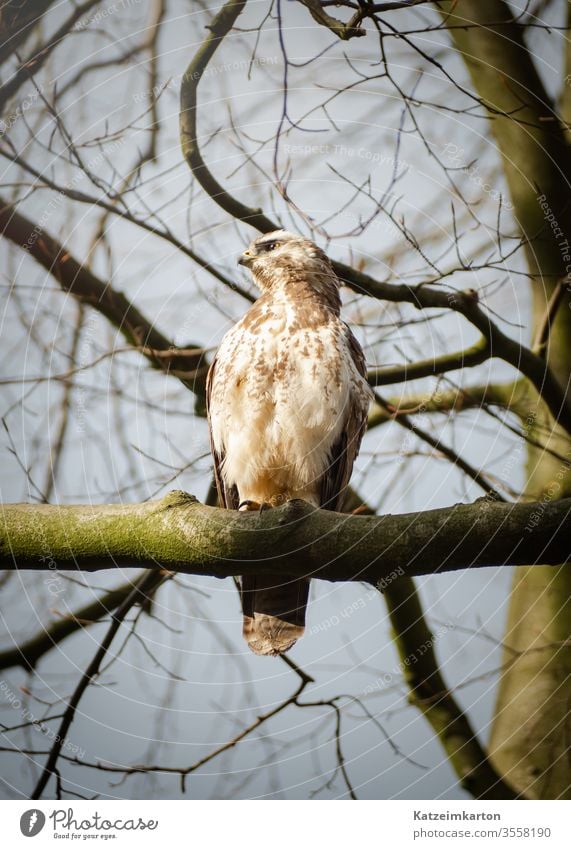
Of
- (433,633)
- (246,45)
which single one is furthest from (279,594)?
(246,45)

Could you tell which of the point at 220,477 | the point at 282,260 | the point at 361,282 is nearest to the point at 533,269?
the point at 361,282

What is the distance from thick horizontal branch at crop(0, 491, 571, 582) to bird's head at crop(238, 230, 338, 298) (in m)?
1.28

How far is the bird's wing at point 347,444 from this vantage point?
326 centimetres

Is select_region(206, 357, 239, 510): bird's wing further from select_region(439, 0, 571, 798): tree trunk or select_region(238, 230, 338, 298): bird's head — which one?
select_region(439, 0, 571, 798): tree trunk

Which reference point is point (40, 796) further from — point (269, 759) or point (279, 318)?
point (279, 318)

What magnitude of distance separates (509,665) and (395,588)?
1.93 ft

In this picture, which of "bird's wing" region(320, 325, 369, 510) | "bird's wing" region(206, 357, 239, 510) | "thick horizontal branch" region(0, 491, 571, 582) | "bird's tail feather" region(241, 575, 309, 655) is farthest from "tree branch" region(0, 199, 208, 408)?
"thick horizontal branch" region(0, 491, 571, 582)

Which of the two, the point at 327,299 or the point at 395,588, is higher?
the point at 327,299

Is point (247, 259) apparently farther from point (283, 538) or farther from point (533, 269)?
point (283, 538)

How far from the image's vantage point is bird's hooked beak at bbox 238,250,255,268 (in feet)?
11.7

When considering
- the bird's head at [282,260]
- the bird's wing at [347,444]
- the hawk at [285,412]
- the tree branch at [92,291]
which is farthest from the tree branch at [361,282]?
the tree branch at [92,291]

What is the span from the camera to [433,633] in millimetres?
3686

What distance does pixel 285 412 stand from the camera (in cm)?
312

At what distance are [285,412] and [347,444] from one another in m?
0.37
